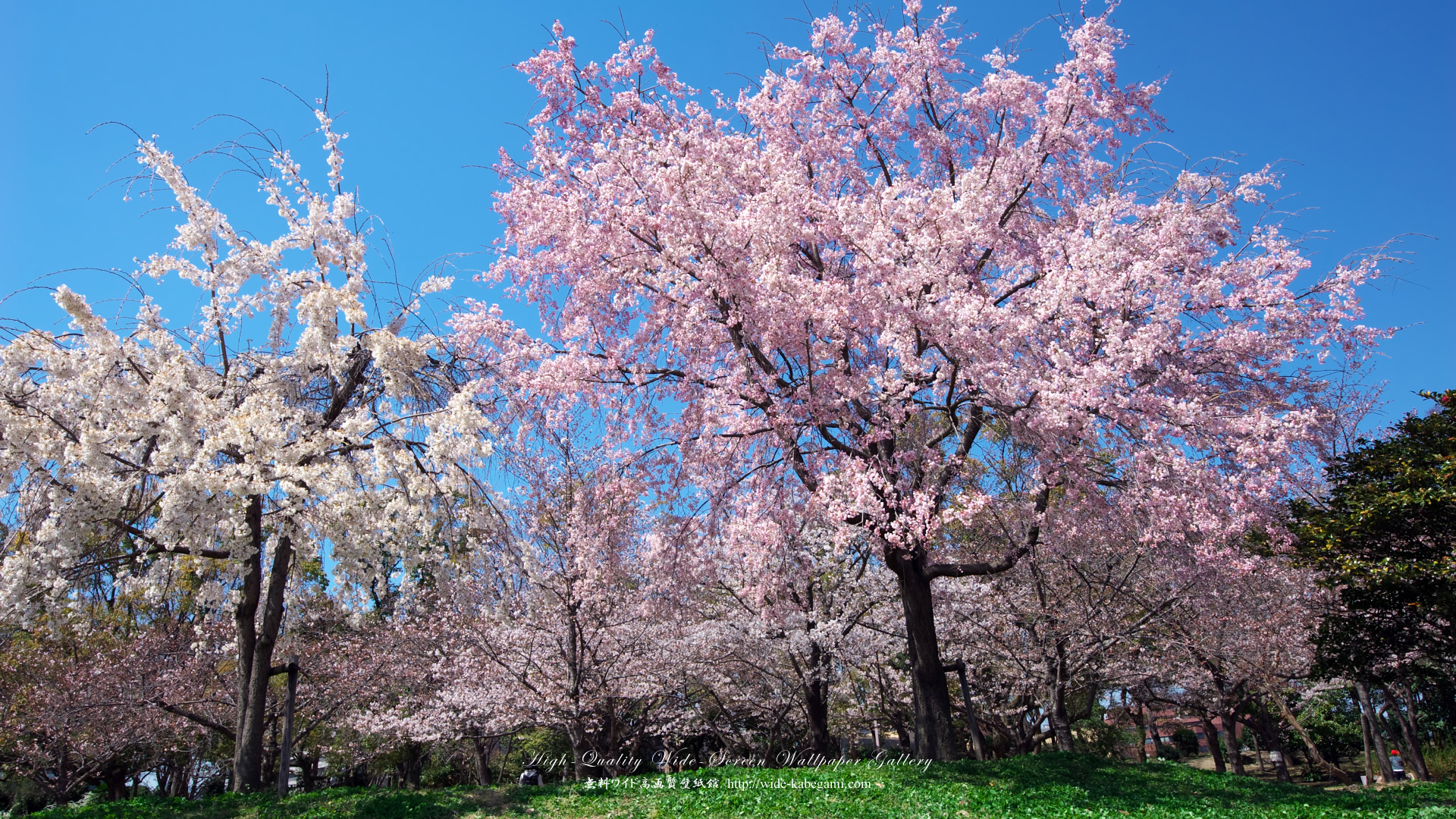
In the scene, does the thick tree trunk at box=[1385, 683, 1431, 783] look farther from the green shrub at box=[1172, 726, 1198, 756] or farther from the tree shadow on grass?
the green shrub at box=[1172, 726, 1198, 756]

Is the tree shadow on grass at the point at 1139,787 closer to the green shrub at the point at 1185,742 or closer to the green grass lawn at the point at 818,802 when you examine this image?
the green grass lawn at the point at 818,802

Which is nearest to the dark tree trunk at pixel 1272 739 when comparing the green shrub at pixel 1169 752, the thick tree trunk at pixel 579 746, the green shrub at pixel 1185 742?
the green shrub at pixel 1169 752

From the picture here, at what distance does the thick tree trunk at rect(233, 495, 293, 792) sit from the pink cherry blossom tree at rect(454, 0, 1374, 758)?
3546mm

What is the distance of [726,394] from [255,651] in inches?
241

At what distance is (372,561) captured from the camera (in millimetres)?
7203

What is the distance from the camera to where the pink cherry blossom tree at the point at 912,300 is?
29.3 ft

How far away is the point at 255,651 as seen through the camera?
26.8 ft

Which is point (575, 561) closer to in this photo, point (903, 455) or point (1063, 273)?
point (903, 455)

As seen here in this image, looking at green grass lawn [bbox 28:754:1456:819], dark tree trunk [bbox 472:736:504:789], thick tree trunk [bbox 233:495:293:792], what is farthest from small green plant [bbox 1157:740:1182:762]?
thick tree trunk [bbox 233:495:293:792]

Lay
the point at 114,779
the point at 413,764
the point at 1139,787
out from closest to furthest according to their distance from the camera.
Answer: the point at 1139,787 → the point at 114,779 → the point at 413,764

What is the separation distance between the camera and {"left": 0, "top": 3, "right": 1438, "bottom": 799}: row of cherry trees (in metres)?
7.00

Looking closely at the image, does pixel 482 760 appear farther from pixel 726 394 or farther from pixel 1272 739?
pixel 1272 739

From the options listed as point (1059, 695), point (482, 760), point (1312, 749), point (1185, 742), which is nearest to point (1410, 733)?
point (1312, 749)

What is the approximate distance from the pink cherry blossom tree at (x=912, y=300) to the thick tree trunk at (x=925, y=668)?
3 centimetres
